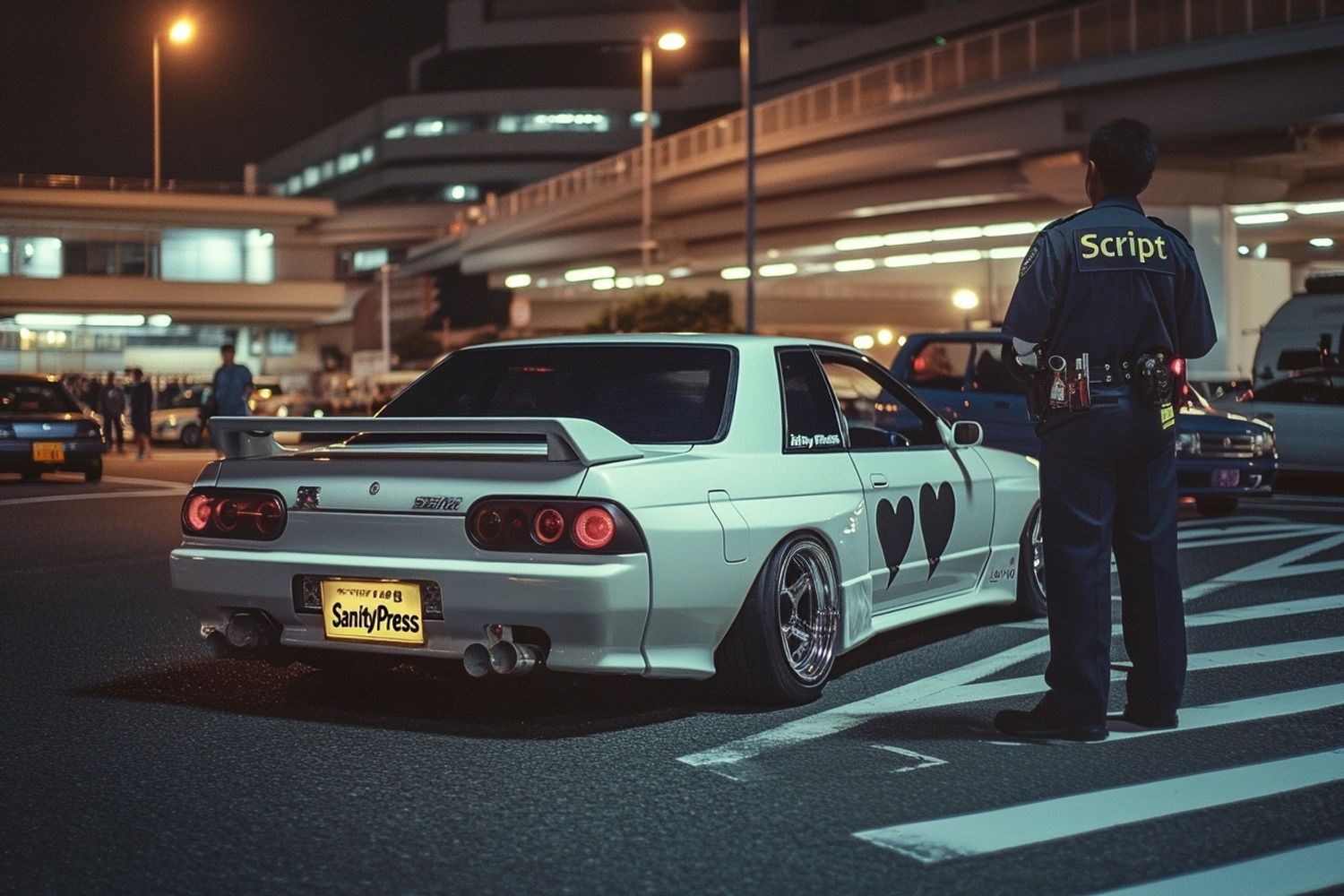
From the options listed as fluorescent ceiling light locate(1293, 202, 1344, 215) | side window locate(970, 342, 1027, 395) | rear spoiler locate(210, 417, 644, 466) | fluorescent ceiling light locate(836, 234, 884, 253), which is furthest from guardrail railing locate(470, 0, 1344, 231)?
rear spoiler locate(210, 417, 644, 466)

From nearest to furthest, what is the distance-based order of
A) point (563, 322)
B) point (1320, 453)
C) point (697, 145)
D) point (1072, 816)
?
point (1072, 816), point (1320, 453), point (697, 145), point (563, 322)

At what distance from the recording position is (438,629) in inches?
214

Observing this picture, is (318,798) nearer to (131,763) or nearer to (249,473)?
(131,763)

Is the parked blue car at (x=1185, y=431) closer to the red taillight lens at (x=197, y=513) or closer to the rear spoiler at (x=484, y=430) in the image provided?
the rear spoiler at (x=484, y=430)

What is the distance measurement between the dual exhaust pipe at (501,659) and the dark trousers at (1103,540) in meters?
1.66

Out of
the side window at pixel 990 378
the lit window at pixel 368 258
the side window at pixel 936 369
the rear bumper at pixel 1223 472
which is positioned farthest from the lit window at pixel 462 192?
the rear bumper at pixel 1223 472

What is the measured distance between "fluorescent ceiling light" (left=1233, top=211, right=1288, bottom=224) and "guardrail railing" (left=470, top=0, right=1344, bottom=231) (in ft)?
24.7

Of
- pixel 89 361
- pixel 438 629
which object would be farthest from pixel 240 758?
pixel 89 361

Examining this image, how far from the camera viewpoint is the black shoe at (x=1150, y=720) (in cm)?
552

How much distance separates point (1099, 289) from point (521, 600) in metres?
2.04

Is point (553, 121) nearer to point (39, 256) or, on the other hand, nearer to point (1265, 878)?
point (39, 256)

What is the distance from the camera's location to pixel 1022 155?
3381 cm

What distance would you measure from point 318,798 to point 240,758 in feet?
1.98

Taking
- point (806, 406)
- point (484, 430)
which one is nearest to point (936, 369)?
point (806, 406)
